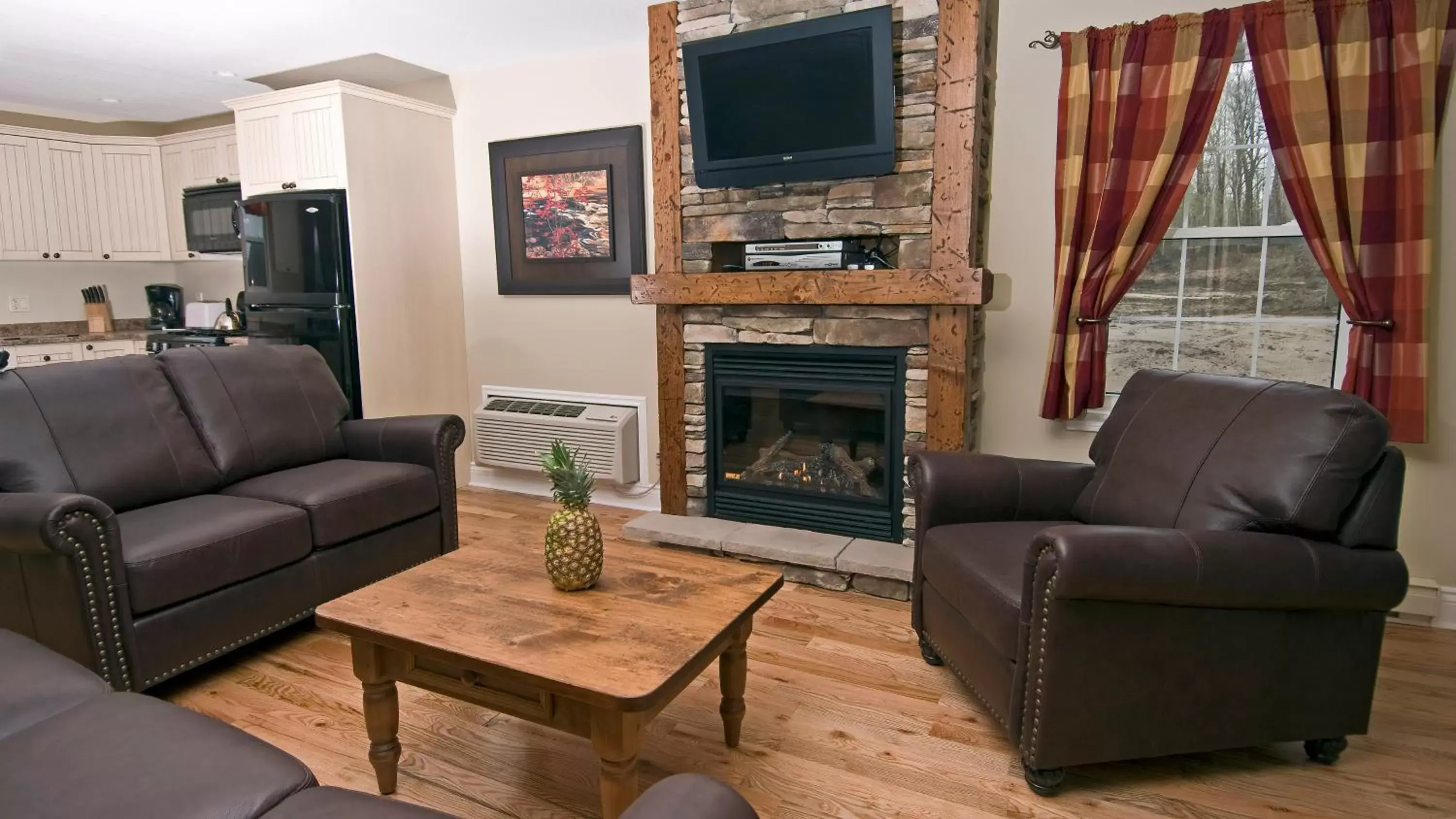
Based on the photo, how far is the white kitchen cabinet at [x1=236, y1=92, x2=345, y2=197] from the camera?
4.18m

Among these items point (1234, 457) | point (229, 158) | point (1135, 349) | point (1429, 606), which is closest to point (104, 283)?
point (229, 158)

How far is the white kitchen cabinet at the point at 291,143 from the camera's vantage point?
418 centimetres

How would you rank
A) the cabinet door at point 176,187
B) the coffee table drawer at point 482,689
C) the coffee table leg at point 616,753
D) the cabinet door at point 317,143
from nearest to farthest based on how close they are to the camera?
the coffee table leg at point 616,753 < the coffee table drawer at point 482,689 < the cabinet door at point 317,143 < the cabinet door at point 176,187

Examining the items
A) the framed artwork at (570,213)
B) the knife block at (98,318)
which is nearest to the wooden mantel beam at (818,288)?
the framed artwork at (570,213)

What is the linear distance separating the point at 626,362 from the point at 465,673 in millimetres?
2821

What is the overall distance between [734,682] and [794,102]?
2321 millimetres

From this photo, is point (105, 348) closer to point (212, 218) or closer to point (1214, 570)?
point (212, 218)

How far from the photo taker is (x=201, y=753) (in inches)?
48.3

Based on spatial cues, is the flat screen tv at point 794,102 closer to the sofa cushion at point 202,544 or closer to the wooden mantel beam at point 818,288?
the wooden mantel beam at point 818,288

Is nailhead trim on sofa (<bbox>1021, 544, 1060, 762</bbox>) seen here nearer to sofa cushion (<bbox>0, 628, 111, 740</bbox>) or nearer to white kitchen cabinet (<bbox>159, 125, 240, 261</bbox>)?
sofa cushion (<bbox>0, 628, 111, 740</bbox>)

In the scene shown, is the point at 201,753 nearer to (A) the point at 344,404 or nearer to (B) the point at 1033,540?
(B) the point at 1033,540

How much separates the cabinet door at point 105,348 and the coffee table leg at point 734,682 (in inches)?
204

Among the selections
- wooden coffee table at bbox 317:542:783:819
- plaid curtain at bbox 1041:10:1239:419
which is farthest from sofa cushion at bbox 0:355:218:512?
plaid curtain at bbox 1041:10:1239:419

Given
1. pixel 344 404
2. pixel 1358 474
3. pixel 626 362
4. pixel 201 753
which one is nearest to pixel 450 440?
pixel 344 404
